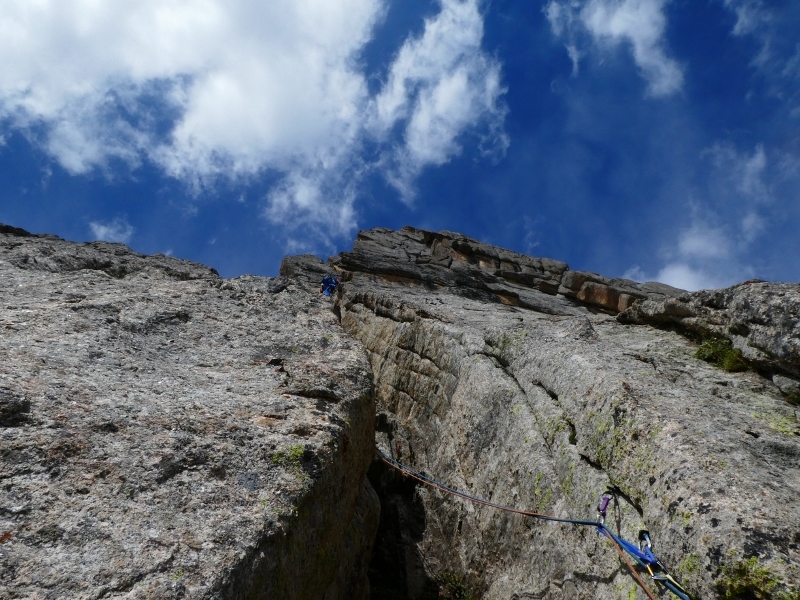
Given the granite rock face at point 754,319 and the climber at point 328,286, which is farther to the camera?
the climber at point 328,286

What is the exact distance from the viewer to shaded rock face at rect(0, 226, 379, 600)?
762cm

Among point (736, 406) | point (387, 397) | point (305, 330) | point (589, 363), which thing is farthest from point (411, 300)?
point (736, 406)

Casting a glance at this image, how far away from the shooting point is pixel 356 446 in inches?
502

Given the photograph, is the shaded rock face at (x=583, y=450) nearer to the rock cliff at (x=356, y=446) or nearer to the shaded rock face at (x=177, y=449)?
the rock cliff at (x=356, y=446)

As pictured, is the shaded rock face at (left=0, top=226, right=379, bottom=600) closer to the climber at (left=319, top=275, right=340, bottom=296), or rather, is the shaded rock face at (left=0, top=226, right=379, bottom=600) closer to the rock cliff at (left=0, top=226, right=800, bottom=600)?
the rock cliff at (left=0, top=226, right=800, bottom=600)

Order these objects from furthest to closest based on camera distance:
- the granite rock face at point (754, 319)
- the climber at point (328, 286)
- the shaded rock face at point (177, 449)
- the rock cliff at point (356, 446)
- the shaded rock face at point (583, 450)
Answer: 1. the climber at point (328, 286)
2. the granite rock face at point (754, 319)
3. the shaded rock face at point (583, 450)
4. the rock cliff at point (356, 446)
5. the shaded rock face at point (177, 449)

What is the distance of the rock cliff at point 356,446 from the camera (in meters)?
8.11

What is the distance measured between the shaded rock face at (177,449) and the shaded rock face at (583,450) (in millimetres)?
3341

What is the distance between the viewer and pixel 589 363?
1459cm

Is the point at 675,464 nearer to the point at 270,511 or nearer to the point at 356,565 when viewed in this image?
→ the point at 270,511

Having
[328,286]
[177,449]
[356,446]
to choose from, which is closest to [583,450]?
[356,446]

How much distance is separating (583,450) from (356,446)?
16.2 ft

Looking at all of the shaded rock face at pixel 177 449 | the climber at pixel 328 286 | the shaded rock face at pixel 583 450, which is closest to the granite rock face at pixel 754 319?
the shaded rock face at pixel 583 450

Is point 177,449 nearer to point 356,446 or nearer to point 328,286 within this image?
point 356,446
